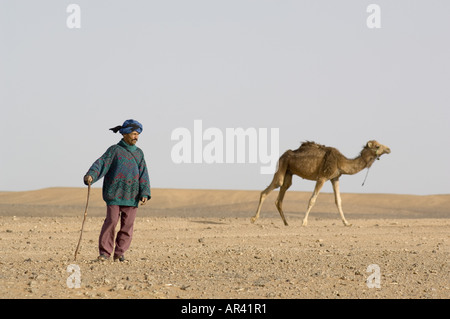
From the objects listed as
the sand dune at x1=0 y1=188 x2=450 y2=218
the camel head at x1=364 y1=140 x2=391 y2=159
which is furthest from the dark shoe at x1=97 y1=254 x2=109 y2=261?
the sand dune at x1=0 y1=188 x2=450 y2=218

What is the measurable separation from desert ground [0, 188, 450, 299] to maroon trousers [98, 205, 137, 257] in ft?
0.78

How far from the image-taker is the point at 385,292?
392 inches

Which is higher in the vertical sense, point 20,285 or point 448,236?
point 20,285

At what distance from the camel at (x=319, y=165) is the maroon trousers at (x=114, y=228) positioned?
376 inches

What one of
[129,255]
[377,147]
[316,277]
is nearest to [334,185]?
[377,147]

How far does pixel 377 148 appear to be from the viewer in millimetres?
22422

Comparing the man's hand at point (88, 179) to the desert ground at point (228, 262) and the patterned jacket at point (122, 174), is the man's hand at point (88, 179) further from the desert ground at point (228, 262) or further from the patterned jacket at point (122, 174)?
the desert ground at point (228, 262)

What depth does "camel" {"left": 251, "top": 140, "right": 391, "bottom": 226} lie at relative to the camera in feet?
71.2

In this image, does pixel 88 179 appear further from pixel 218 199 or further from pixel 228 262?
pixel 218 199

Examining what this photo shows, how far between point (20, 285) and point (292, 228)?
1091 cm

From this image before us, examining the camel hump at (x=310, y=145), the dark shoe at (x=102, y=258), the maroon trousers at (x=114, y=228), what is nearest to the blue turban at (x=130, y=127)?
the maroon trousers at (x=114, y=228)

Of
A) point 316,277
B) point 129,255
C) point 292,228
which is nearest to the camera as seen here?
point 316,277

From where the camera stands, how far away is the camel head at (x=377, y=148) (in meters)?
22.4
